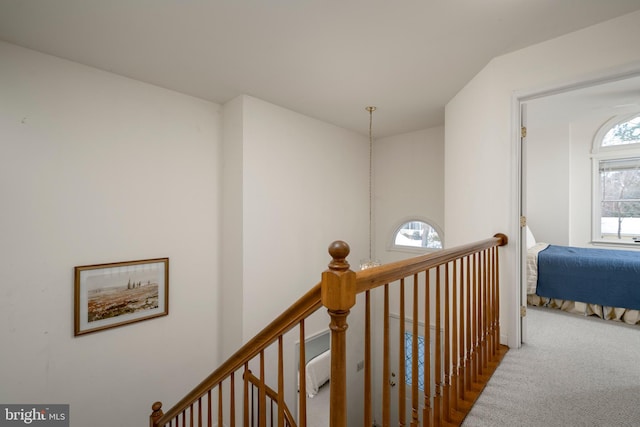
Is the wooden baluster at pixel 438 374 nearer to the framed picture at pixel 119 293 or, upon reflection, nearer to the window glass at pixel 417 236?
the framed picture at pixel 119 293

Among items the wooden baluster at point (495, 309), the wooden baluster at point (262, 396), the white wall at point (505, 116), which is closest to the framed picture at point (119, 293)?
the wooden baluster at point (262, 396)

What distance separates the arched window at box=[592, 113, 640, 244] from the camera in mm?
4430

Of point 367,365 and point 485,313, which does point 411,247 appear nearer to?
point 485,313

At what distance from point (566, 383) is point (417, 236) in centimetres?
286

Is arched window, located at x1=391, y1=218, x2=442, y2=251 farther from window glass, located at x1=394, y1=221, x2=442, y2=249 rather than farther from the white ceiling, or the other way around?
the white ceiling

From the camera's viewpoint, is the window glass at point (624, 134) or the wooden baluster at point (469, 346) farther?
the window glass at point (624, 134)

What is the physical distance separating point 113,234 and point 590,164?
689 centimetres

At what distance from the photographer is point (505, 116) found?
7.30 ft

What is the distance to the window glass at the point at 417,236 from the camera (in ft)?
14.2

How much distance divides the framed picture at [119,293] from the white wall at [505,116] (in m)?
3.05

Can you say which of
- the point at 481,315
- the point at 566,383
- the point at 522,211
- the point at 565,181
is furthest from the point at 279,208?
the point at 565,181

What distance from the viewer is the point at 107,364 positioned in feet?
8.11

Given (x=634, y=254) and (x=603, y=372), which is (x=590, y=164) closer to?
(x=634, y=254)

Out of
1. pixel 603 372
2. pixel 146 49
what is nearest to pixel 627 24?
pixel 603 372
